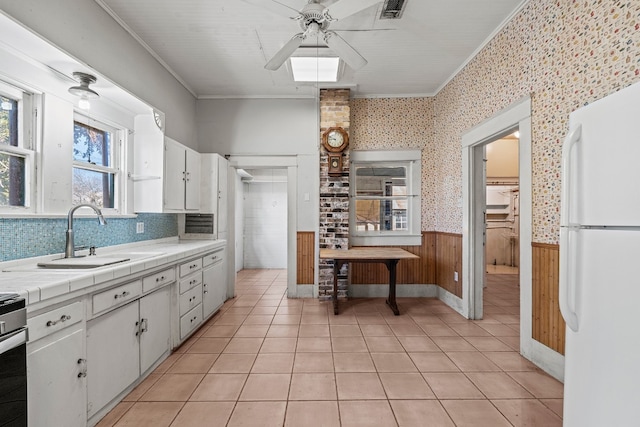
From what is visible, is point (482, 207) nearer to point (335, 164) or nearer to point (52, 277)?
point (335, 164)

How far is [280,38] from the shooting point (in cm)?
305

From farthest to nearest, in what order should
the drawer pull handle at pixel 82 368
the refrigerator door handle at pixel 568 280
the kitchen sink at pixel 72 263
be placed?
the kitchen sink at pixel 72 263 → the drawer pull handle at pixel 82 368 → the refrigerator door handle at pixel 568 280

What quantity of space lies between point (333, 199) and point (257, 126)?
1.60 meters

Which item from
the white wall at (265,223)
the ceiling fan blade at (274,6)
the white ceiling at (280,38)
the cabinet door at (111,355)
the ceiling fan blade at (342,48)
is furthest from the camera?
the white wall at (265,223)

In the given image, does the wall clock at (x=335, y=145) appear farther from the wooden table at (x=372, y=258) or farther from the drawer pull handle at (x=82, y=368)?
the drawer pull handle at (x=82, y=368)

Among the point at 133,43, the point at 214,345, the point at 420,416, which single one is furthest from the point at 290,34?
the point at 420,416

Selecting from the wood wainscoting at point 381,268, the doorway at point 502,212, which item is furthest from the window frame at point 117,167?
the doorway at point 502,212

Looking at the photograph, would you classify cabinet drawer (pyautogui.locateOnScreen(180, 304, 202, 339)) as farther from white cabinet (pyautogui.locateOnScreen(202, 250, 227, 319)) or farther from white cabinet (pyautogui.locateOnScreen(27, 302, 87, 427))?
white cabinet (pyautogui.locateOnScreen(27, 302, 87, 427))

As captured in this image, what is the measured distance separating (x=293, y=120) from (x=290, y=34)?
1554 mm

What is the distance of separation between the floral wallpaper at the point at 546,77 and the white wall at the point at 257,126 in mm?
1967

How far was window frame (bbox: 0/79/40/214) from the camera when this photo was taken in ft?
6.25

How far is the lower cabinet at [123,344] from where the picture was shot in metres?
1.70

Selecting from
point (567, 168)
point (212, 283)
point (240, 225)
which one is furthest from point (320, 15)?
point (240, 225)

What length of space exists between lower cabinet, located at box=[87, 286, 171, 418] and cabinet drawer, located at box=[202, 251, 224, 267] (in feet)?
2.45
